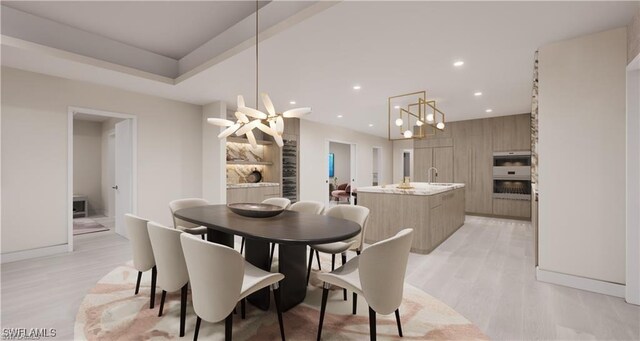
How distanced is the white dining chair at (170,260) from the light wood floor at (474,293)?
0.77m

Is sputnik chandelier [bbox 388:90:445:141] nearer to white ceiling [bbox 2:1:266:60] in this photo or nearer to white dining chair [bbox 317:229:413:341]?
white ceiling [bbox 2:1:266:60]

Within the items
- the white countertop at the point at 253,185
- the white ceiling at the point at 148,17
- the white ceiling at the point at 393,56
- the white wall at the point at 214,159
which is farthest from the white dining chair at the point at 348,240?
the white countertop at the point at 253,185

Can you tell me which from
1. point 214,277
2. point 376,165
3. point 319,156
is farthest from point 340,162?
point 214,277

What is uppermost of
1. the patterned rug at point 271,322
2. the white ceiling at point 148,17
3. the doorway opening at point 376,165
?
the white ceiling at point 148,17

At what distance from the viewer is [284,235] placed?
1805 mm

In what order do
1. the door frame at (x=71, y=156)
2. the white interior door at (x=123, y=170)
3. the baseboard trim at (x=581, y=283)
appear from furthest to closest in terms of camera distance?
1. the white interior door at (x=123, y=170)
2. the door frame at (x=71, y=156)
3. the baseboard trim at (x=581, y=283)

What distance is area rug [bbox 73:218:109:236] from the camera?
→ 508 centimetres

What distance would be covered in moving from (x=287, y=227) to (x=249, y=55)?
204cm

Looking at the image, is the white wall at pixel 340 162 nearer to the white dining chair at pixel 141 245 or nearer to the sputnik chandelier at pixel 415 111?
the sputnik chandelier at pixel 415 111

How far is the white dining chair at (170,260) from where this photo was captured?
6.09 ft

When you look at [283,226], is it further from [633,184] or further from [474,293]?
[633,184]

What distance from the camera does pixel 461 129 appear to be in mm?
6949

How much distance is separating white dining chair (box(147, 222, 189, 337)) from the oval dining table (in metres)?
0.31

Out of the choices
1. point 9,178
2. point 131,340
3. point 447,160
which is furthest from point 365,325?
point 447,160
